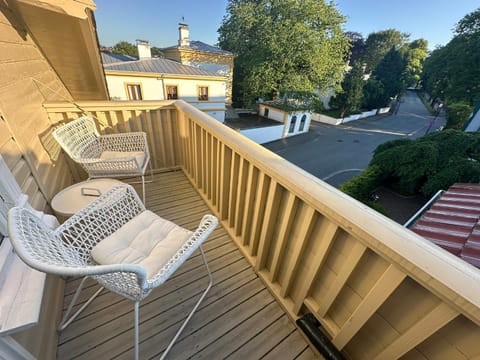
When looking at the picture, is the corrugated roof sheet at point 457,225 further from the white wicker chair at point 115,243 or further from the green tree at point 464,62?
the green tree at point 464,62

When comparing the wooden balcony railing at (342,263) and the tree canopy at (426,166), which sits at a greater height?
the wooden balcony railing at (342,263)

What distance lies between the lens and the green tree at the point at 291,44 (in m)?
9.57

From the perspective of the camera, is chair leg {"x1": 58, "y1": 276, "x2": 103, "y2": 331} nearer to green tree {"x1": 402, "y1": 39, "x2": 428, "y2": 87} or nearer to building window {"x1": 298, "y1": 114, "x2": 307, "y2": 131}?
building window {"x1": 298, "y1": 114, "x2": 307, "y2": 131}

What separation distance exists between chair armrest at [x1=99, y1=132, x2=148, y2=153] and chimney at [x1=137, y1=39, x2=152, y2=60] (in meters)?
9.30

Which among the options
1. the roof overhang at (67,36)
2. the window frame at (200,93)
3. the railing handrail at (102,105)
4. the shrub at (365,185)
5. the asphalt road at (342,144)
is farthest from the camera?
the window frame at (200,93)

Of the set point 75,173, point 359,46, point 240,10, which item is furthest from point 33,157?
point 359,46

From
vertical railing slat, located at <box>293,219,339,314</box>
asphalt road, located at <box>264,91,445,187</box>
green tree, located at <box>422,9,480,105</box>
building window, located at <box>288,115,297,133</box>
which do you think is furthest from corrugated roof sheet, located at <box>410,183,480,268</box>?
green tree, located at <box>422,9,480,105</box>

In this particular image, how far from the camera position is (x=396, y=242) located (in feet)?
1.91

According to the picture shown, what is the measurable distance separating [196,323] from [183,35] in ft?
44.9

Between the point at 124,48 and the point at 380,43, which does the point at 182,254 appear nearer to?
the point at 124,48

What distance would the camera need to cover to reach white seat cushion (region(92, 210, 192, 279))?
96cm

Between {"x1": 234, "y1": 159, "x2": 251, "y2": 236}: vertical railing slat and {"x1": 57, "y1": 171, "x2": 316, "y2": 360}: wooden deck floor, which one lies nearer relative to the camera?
{"x1": 57, "y1": 171, "x2": 316, "y2": 360}: wooden deck floor

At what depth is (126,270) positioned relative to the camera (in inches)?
24.6

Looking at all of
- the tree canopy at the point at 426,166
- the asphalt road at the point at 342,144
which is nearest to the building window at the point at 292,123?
the asphalt road at the point at 342,144
